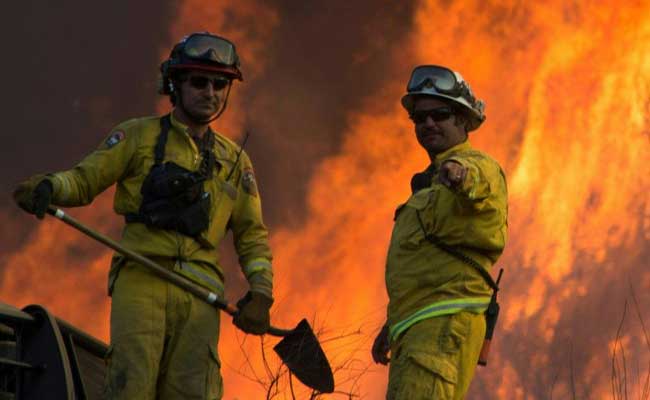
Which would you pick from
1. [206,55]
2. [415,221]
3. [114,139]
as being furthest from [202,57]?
[415,221]

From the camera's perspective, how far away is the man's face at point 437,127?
6734 millimetres

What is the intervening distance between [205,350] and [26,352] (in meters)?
1.38

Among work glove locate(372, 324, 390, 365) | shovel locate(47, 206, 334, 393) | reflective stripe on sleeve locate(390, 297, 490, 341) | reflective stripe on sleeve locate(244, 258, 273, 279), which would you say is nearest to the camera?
reflective stripe on sleeve locate(390, 297, 490, 341)

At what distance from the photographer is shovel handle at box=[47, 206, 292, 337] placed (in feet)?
22.6

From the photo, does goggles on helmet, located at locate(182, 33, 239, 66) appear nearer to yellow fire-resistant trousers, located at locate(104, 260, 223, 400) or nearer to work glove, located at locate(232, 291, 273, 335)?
yellow fire-resistant trousers, located at locate(104, 260, 223, 400)

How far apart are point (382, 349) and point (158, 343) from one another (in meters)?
1.23

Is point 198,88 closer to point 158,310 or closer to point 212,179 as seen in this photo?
point 212,179

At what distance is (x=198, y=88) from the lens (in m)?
7.26

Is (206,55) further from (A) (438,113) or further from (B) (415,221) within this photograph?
(B) (415,221)

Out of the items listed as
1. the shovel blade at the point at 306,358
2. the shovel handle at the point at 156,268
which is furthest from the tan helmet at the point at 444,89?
the shovel blade at the point at 306,358

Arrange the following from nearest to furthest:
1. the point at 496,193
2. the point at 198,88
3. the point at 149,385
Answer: the point at 496,193
the point at 149,385
the point at 198,88

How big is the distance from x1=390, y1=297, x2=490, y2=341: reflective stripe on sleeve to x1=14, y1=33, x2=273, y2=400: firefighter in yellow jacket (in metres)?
1.19

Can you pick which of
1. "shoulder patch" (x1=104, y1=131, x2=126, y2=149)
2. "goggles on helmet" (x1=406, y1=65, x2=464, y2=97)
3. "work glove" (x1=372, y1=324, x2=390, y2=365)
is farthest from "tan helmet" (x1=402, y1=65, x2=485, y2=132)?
"shoulder patch" (x1=104, y1=131, x2=126, y2=149)

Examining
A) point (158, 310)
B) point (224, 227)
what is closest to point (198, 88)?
point (224, 227)
